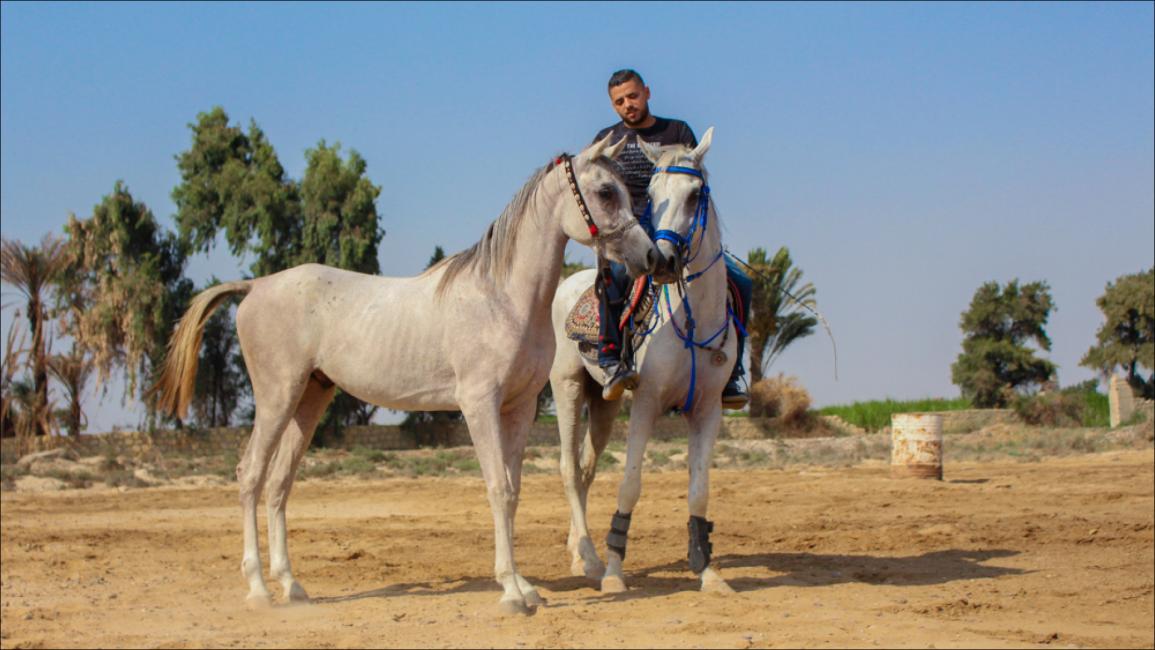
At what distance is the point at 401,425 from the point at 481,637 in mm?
26322

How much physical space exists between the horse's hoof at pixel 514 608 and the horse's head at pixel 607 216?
207 centimetres

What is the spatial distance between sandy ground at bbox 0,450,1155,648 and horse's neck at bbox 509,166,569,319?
1.96 meters

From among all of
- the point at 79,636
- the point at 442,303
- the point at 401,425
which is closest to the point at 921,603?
the point at 442,303

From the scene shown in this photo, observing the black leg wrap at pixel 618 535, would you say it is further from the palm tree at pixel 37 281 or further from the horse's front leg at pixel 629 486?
the palm tree at pixel 37 281

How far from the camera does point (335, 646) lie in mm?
6316

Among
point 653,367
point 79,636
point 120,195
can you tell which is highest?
point 120,195

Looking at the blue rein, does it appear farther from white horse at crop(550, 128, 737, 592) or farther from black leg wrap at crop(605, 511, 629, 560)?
black leg wrap at crop(605, 511, 629, 560)

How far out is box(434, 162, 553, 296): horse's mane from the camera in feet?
24.8

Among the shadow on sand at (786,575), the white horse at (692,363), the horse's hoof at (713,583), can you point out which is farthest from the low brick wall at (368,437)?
the horse's hoof at (713,583)

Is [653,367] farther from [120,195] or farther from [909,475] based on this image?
[120,195]

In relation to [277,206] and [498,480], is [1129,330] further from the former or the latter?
[498,480]

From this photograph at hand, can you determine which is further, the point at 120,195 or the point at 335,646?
the point at 120,195

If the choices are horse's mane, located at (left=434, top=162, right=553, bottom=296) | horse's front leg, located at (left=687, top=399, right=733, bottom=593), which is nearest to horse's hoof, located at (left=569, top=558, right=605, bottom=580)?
horse's front leg, located at (left=687, top=399, right=733, bottom=593)

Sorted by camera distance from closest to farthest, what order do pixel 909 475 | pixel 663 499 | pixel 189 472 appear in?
pixel 663 499 → pixel 909 475 → pixel 189 472
